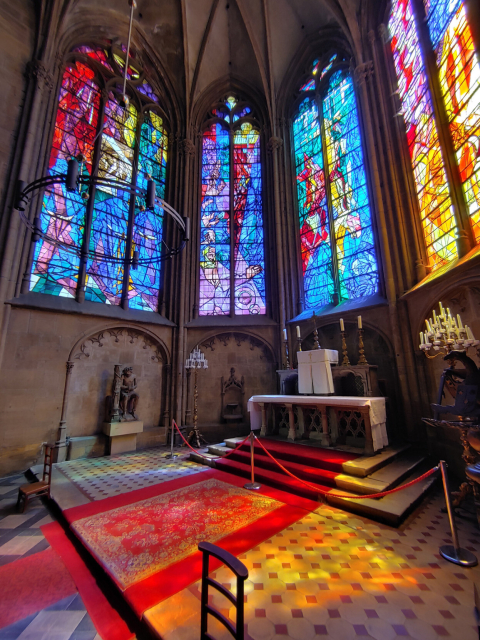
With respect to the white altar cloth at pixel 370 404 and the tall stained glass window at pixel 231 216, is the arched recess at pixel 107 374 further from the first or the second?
the white altar cloth at pixel 370 404

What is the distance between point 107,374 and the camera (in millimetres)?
8453

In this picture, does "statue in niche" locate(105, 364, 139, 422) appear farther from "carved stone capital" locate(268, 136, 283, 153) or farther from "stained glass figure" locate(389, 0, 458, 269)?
"carved stone capital" locate(268, 136, 283, 153)

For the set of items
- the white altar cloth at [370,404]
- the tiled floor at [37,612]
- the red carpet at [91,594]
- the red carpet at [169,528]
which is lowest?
the red carpet at [91,594]

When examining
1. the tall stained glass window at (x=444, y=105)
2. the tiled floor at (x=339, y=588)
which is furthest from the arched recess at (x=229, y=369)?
the tiled floor at (x=339, y=588)

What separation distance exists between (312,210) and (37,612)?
11.0 m

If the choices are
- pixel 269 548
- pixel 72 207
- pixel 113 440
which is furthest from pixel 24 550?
pixel 72 207

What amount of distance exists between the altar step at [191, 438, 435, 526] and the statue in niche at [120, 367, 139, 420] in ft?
9.60

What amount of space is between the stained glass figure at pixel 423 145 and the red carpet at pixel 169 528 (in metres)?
6.05

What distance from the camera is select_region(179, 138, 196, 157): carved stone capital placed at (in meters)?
11.4

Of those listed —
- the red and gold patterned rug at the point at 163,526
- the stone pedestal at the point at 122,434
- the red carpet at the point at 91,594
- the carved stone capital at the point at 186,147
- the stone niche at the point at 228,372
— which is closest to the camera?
the red carpet at the point at 91,594

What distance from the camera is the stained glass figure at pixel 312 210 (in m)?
9.76

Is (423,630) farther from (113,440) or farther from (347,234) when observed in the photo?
(347,234)

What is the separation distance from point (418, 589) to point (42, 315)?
341 inches

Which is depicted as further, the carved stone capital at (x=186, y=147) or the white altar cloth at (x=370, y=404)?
the carved stone capital at (x=186, y=147)
